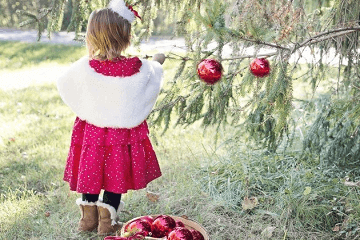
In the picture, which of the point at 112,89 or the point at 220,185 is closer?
the point at 112,89

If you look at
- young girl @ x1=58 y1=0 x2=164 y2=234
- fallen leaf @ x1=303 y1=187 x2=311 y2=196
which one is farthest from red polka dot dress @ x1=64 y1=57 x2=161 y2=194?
fallen leaf @ x1=303 y1=187 x2=311 y2=196

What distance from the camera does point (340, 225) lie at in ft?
9.58

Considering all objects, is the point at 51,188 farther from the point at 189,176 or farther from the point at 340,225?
the point at 340,225

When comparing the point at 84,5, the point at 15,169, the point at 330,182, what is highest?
the point at 84,5

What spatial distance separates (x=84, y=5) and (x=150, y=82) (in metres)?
0.87

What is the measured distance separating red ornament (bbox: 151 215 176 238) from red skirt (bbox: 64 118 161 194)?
35 cm

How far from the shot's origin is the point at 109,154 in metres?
2.83

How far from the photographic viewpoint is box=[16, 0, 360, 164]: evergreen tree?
218 centimetres

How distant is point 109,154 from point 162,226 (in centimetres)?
Answer: 58

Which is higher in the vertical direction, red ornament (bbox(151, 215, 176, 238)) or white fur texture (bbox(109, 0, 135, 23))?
white fur texture (bbox(109, 0, 135, 23))

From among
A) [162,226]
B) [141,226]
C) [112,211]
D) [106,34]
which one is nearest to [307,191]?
[162,226]

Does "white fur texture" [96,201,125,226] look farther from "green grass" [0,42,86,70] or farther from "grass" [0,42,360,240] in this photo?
"green grass" [0,42,86,70]

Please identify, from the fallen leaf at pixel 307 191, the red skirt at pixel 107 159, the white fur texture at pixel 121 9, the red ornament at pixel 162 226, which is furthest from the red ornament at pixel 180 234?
the white fur texture at pixel 121 9

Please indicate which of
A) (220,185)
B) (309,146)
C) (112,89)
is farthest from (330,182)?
(112,89)
